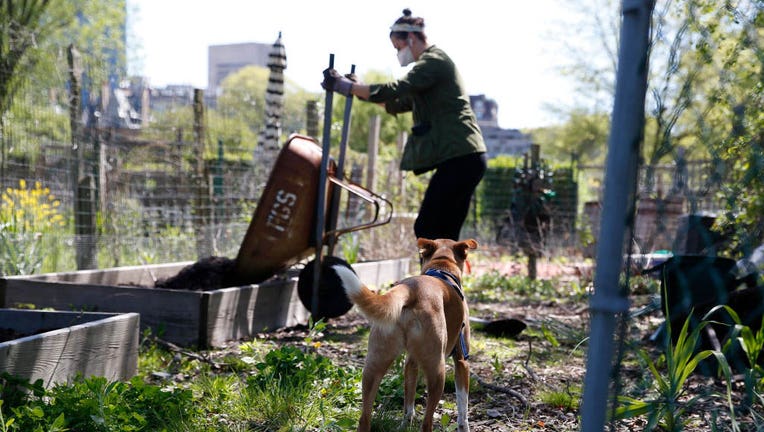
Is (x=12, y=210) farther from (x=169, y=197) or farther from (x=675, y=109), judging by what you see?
(x=675, y=109)

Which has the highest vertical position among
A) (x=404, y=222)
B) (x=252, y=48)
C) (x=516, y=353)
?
(x=252, y=48)

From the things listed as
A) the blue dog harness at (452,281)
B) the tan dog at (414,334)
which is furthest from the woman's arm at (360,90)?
the tan dog at (414,334)

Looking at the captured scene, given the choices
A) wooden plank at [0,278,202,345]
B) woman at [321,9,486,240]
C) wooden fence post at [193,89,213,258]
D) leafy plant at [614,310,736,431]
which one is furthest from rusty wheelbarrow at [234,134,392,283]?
wooden fence post at [193,89,213,258]

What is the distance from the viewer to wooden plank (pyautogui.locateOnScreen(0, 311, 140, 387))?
10.7 ft

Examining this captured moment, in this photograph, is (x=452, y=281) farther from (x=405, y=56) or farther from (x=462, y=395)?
(x=405, y=56)

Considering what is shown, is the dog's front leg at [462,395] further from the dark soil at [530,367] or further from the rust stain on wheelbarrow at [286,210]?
the rust stain on wheelbarrow at [286,210]

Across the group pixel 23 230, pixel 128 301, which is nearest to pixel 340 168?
pixel 128 301

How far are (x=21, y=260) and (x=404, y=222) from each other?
5.41 metres

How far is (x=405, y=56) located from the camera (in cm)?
575

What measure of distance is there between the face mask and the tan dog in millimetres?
2709

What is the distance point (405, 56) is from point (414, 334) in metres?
3.22

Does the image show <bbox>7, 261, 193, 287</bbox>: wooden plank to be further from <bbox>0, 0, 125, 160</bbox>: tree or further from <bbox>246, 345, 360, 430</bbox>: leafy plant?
<bbox>246, 345, 360, 430</bbox>: leafy plant

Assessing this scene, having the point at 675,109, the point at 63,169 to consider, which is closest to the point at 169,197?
the point at 63,169

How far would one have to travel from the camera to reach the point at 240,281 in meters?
5.93
